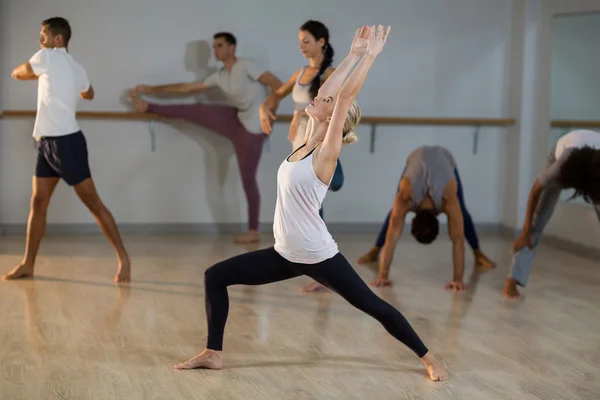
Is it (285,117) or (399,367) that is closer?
(399,367)

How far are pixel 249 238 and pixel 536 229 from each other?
2.40m

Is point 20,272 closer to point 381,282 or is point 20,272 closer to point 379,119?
point 381,282

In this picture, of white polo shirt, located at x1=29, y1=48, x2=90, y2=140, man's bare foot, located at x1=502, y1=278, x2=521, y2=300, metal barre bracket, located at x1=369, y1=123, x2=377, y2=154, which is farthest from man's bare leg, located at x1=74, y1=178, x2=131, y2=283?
metal barre bracket, located at x1=369, y1=123, x2=377, y2=154

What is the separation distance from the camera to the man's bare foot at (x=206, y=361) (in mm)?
3342

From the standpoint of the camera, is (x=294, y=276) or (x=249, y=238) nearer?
(x=294, y=276)

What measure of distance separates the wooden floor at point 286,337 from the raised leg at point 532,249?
0.12 meters

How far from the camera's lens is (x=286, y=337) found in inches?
152

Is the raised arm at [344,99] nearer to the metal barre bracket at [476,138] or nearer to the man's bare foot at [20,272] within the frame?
the man's bare foot at [20,272]

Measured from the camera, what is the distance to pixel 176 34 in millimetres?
6730

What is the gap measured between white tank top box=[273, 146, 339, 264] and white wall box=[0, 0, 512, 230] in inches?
151

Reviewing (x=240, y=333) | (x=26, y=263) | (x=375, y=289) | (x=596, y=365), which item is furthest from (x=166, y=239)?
(x=596, y=365)

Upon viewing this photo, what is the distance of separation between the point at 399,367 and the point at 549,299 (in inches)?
64.2

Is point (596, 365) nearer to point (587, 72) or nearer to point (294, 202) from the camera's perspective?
point (294, 202)

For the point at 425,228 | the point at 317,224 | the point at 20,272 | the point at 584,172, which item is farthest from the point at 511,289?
the point at 20,272
